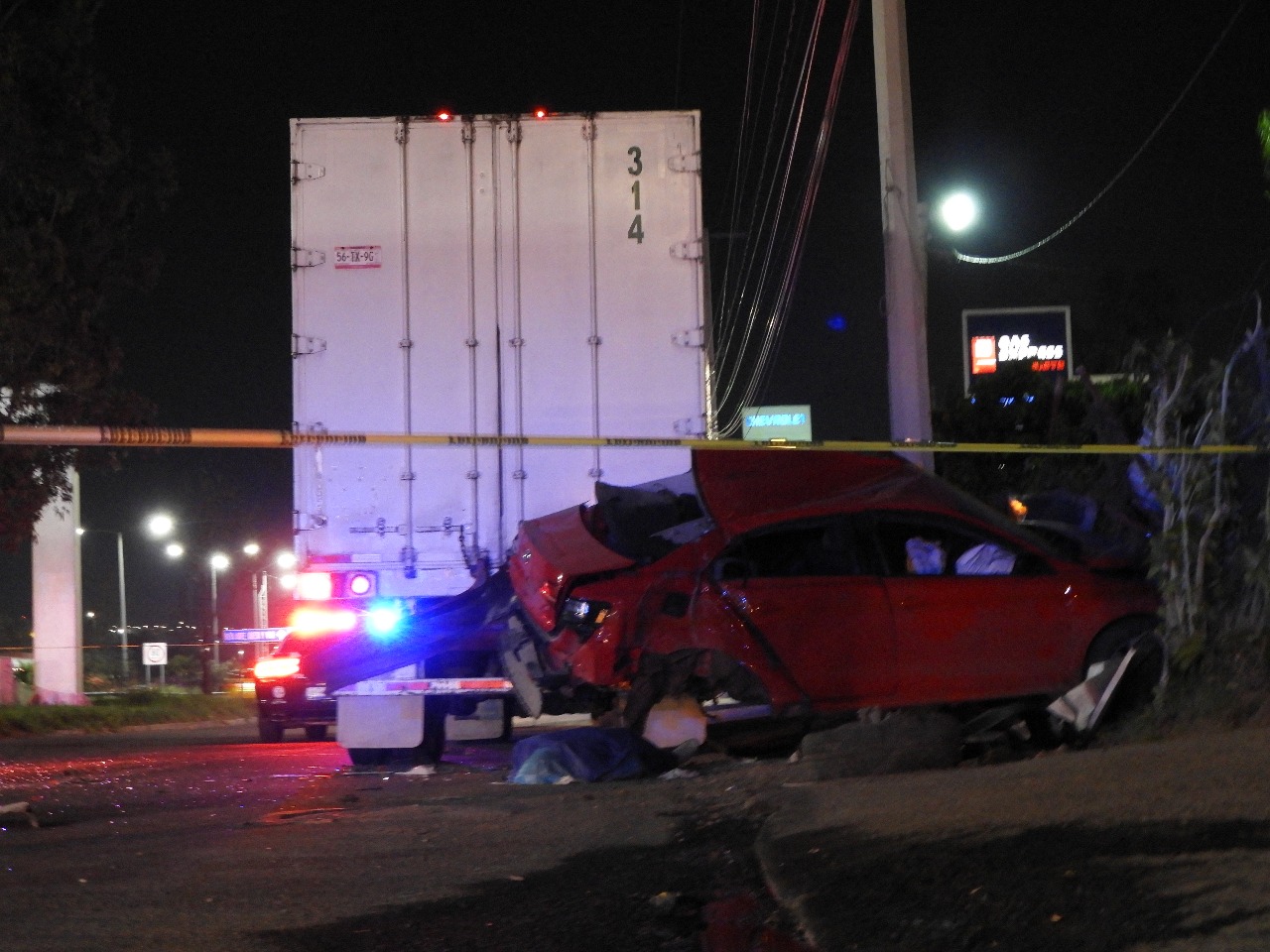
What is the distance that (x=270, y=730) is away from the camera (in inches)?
529

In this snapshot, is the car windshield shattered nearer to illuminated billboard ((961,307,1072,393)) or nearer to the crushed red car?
the crushed red car

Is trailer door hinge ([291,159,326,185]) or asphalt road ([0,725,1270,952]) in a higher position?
trailer door hinge ([291,159,326,185])

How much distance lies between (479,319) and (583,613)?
2924 mm

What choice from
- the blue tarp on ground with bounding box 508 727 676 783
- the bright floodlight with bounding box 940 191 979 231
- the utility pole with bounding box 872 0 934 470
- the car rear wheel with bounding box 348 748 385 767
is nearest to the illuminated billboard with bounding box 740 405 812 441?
the bright floodlight with bounding box 940 191 979 231

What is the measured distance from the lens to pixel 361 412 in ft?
32.3

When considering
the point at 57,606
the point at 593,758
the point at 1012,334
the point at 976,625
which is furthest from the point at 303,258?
the point at 1012,334

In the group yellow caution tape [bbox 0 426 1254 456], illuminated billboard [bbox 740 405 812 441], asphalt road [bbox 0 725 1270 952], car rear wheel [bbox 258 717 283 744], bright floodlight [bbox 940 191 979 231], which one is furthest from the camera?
illuminated billboard [bbox 740 405 812 441]

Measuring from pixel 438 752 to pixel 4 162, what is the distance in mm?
11003

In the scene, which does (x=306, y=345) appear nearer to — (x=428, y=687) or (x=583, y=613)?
(x=428, y=687)

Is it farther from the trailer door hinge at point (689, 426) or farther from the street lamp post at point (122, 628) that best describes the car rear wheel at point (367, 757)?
the street lamp post at point (122, 628)

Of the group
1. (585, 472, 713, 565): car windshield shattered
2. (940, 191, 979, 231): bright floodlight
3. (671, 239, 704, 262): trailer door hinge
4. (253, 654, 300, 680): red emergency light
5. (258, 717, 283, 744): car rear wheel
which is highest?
(940, 191, 979, 231): bright floodlight

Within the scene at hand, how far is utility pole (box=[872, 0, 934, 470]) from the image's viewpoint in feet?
40.0

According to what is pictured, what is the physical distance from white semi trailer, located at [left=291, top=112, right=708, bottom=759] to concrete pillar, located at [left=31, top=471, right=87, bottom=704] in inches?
597

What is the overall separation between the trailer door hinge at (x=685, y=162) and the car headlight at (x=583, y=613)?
3483mm
